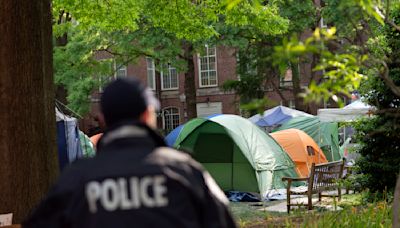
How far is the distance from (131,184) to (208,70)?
36445 mm

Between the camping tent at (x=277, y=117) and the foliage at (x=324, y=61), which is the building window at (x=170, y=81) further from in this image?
the foliage at (x=324, y=61)

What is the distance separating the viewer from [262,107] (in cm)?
340

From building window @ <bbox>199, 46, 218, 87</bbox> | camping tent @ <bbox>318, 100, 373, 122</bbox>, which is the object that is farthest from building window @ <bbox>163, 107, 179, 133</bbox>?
camping tent @ <bbox>318, 100, 373, 122</bbox>

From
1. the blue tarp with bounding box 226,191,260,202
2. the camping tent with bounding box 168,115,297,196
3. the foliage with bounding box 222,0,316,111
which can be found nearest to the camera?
the blue tarp with bounding box 226,191,260,202

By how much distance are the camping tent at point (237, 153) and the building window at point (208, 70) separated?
72.0 ft

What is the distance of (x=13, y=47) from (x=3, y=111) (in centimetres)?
69

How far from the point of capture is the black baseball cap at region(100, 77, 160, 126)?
2.63 m

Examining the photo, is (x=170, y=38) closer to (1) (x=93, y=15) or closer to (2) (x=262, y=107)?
(1) (x=93, y=15)

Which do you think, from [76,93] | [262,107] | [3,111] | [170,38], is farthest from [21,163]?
[76,93]

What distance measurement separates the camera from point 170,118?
4134cm

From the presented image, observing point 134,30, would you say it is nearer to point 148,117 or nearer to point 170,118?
point 148,117

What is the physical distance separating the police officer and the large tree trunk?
3.88 m

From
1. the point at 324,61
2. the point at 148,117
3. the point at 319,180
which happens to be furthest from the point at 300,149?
the point at 148,117

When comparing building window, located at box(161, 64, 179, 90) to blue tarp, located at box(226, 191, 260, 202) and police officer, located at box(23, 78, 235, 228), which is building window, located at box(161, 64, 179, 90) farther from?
police officer, located at box(23, 78, 235, 228)
